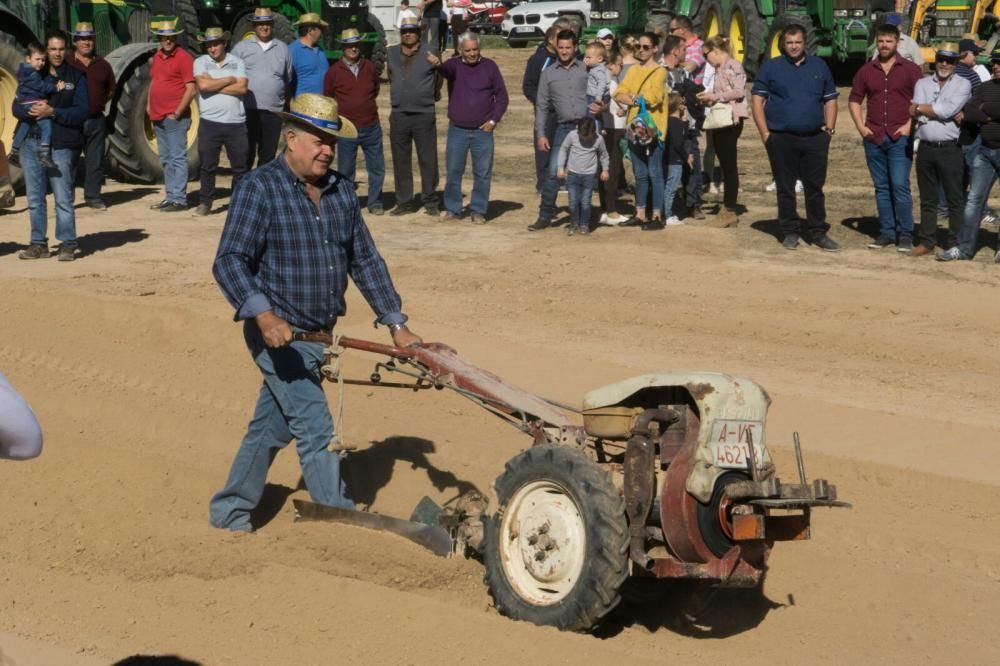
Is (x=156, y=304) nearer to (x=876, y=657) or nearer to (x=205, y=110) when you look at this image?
(x=205, y=110)

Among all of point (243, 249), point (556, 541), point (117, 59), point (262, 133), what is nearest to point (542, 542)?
point (556, 541)

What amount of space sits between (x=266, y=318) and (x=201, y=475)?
7.51 feet

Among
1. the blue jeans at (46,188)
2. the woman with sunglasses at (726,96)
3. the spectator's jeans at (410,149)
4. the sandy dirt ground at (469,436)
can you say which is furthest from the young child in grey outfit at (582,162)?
the blue jeans at (46,188)

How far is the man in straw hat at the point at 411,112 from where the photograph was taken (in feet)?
52.7

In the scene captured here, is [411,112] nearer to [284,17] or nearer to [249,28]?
[249,28]

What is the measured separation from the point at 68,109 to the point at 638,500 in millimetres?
9968

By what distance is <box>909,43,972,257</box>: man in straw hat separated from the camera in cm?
1392

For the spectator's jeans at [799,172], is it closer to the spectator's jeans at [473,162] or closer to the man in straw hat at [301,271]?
the spectator's jeans at [473,162]

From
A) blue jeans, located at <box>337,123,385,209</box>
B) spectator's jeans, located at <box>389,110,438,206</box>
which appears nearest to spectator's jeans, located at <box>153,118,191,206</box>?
blue jeans, located at <box>337,123,385,209</box>

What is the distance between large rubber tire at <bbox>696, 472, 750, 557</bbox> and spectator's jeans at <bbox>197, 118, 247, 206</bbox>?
11.4 m

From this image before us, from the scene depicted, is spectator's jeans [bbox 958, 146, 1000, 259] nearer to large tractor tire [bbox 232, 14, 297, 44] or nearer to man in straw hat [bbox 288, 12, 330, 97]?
man in straw hat [bbox 288, 12, 330, 97]

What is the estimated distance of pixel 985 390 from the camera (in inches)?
397

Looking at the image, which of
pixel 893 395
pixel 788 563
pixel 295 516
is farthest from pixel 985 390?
pixel 295 516

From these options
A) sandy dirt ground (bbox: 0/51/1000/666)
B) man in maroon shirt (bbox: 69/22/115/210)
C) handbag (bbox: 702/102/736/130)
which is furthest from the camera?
man in maroon shirt (bbox: 69/22/115/210)
